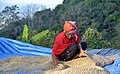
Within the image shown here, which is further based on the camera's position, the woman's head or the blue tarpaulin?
the blue tarpaulin

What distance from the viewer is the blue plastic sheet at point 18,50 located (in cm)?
561

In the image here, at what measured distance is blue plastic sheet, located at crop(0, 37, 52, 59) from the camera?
5.61 meters

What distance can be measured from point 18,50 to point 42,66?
1.59 metres

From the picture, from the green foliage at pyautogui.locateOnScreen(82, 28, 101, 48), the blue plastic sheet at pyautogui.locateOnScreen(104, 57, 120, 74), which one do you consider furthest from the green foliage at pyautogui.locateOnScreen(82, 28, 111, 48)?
the blue plastic sheet at pyautogui.locateOnScreen(104, 57, 120, 74)

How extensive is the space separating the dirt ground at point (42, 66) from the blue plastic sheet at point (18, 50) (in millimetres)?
542

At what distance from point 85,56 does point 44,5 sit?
13.6 m

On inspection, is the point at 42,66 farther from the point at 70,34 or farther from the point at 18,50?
the point at 18,50

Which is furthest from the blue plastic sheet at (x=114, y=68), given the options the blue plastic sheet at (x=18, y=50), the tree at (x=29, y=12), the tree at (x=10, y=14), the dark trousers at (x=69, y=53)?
the tree at (x=10, y=14)

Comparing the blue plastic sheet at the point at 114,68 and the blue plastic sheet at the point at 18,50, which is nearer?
the blue plastic sheet at the point at 114,68

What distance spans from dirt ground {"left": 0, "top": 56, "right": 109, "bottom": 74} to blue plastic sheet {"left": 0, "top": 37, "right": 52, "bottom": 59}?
0.54 metres

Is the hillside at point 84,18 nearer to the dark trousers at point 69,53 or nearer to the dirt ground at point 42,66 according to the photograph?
the dirt ground at point 42,66

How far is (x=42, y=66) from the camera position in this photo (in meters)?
4.38

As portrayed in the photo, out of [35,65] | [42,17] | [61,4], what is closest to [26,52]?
[35,65]

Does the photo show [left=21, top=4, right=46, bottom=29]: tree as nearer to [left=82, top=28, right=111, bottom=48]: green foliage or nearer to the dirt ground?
[left=82, top=28, right=111, bottom=48]: green foliage
